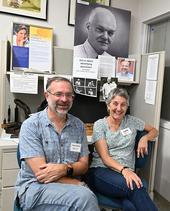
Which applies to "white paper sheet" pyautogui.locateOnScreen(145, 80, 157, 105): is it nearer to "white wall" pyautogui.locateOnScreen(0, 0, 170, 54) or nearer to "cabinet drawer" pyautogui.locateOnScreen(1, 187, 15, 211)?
"white wall" pyautogui.locateOnScreen(0, 0, 170, 54)

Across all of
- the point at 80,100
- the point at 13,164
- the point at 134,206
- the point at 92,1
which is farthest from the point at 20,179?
the point at 92,1

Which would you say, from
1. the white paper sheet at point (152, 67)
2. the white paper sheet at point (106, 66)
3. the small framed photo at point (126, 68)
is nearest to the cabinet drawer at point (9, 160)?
the white paper sheet at point (106, 66)

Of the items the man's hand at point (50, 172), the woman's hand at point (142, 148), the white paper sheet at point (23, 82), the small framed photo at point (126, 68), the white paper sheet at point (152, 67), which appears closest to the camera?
the man's hand at point (50, 172)

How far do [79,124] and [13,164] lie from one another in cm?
64

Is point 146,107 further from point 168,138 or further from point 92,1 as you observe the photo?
point 92,1

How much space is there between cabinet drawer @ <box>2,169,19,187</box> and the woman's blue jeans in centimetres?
58

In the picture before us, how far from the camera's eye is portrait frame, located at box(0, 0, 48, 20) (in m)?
2.47

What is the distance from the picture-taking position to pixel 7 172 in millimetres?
1837

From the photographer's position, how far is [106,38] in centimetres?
280

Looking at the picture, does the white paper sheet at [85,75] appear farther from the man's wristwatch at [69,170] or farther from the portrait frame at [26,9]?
the man's wristwatch at [69,170]

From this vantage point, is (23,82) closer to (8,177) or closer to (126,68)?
(8,177)

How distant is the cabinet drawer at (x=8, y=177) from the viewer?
6.01 feet

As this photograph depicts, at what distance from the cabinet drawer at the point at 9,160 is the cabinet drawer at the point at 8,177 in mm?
31

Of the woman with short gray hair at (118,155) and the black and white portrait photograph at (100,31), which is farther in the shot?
the black and white portrait photograph at (100,31)
